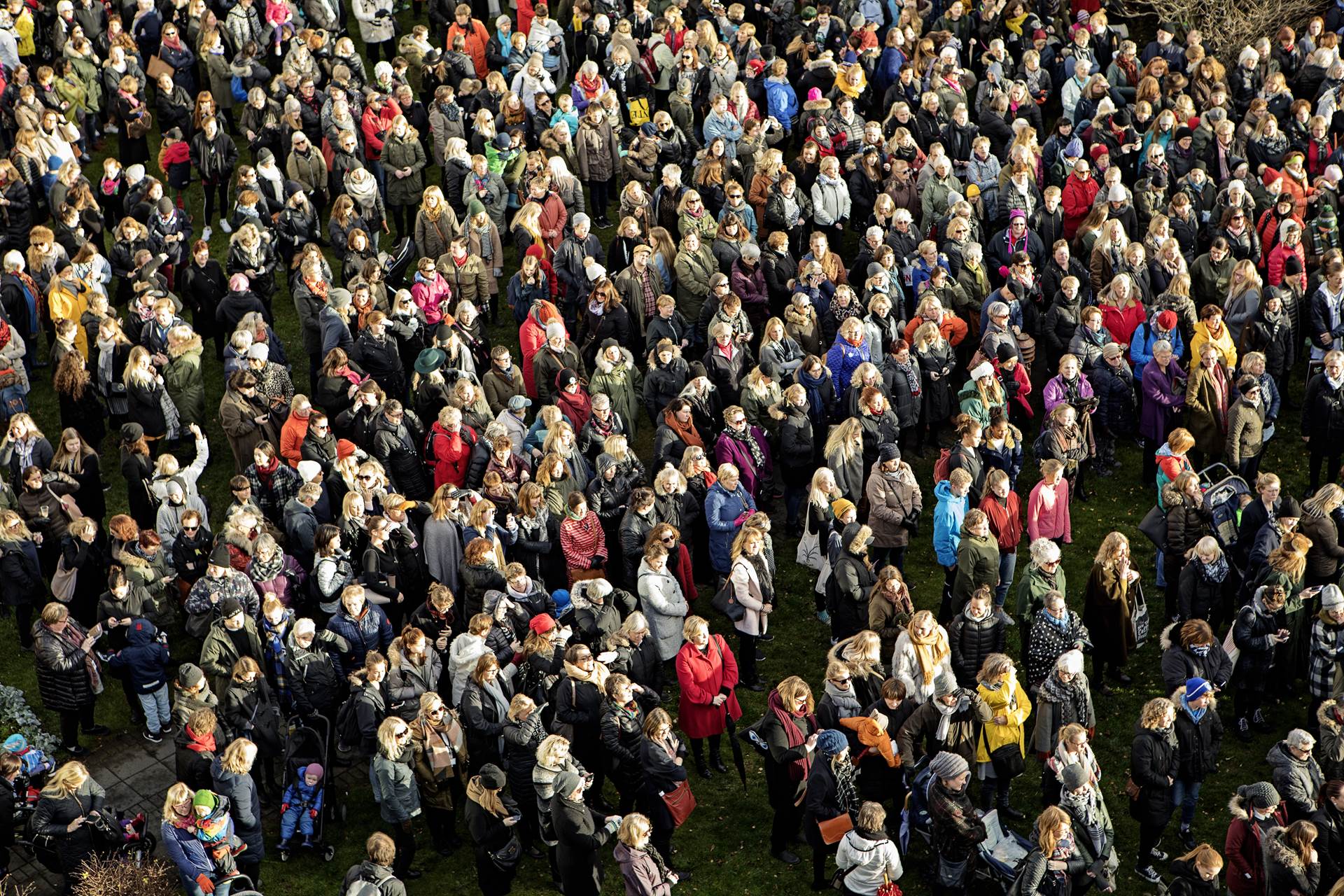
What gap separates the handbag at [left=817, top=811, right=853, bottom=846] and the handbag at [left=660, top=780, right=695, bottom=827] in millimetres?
1076

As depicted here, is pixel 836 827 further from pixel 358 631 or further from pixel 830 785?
pixel 358 631

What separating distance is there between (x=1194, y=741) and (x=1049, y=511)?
337cm

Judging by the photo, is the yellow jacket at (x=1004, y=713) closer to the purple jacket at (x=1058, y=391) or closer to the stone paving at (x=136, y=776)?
the purple jacket at (x=1058, y=391)

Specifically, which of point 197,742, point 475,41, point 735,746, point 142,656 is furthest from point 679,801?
point 475,41

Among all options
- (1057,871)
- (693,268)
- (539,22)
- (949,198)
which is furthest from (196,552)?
(539,22)

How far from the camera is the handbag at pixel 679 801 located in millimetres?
13641

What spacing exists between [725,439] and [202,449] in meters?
5.29

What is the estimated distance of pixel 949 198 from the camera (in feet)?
66.3

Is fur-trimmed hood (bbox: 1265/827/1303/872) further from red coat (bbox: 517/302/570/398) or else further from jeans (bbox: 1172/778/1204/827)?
red coat (bbox: 517/302/570/398)

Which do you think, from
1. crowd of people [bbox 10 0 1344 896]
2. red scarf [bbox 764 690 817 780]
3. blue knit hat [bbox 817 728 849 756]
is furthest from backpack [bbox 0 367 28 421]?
blue knit hat [bbox 817 728 849 756]

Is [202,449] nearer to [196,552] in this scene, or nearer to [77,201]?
[196,552]

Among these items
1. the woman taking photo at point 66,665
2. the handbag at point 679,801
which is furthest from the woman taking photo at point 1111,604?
the woman taking photo at point 66,665

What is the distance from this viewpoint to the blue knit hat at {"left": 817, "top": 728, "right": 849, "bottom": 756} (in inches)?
522

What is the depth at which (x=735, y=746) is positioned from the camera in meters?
14.8
